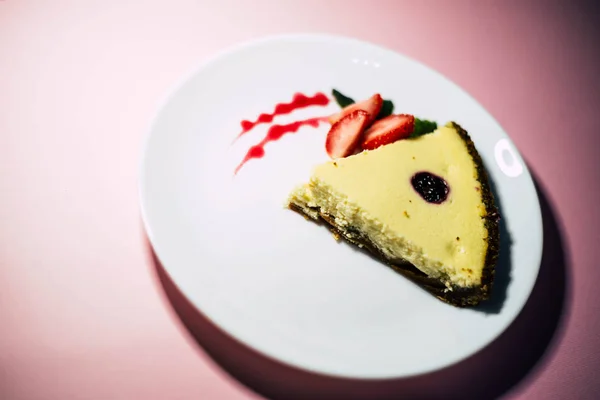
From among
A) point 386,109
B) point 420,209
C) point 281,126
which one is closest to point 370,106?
point 386,109

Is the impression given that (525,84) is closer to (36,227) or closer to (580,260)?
(580,260)

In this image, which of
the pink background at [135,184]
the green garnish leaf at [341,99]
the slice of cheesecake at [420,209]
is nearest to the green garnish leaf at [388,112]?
the green garnish leaf at [341,99]

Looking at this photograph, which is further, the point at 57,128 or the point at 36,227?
the point at 57,128

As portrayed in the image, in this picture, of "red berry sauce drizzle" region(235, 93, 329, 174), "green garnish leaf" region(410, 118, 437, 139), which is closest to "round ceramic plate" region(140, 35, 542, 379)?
"red berry sauce drizzle" region(235, 93, 329, 174)

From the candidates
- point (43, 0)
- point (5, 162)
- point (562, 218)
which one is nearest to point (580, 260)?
point (562, 218)

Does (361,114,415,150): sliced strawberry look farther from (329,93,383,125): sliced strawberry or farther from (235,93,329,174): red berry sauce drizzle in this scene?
(235,93,329,174): red berry sauce drizzle

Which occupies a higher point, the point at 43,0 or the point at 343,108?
the point at 343,108
